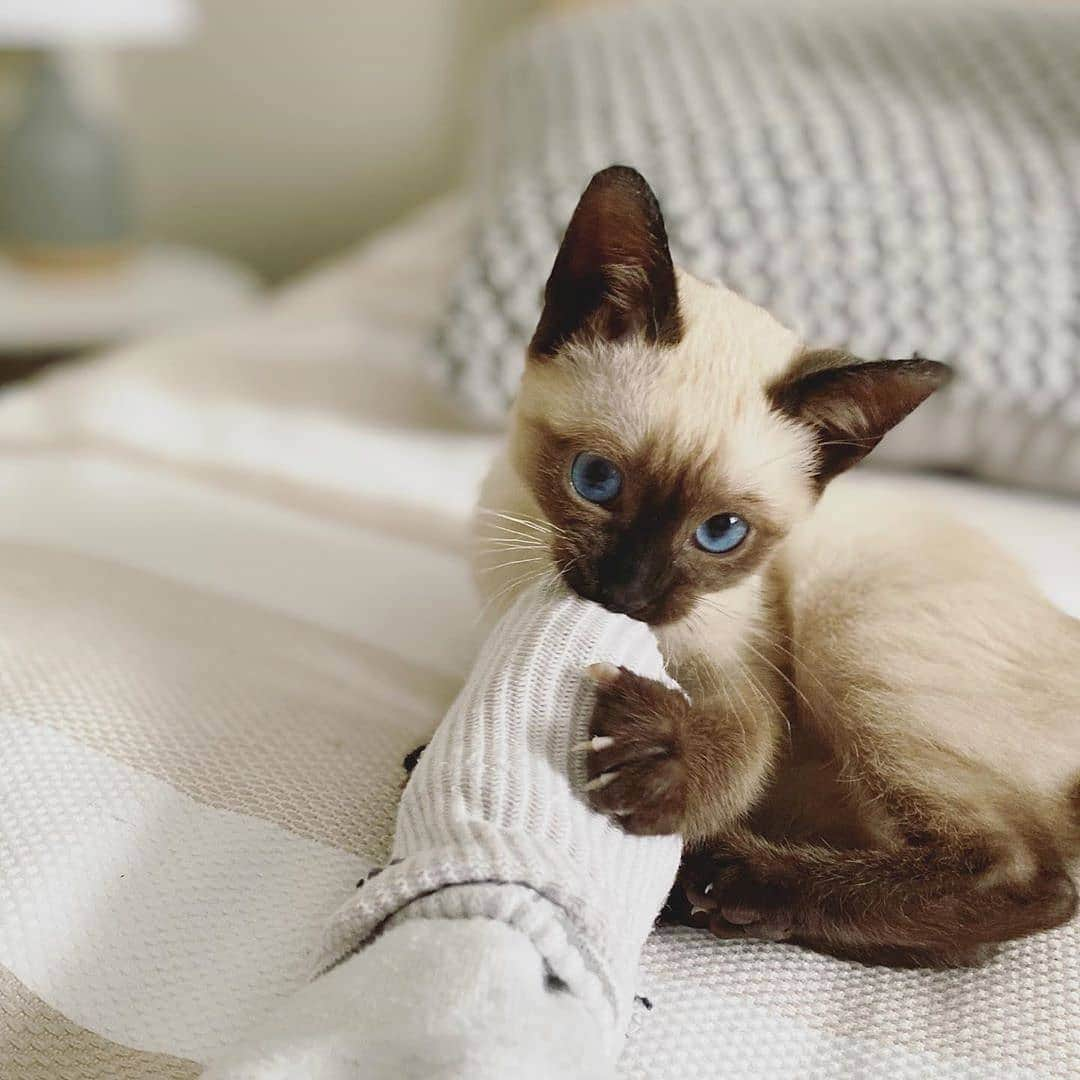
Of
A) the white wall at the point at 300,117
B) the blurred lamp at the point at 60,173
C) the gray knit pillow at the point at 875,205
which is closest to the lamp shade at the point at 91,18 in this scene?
the blurred lamp at the point at 60,173

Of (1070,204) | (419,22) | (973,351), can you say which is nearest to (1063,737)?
(973,351)

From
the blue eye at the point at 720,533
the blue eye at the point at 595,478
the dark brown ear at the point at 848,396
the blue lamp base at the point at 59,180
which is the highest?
the dark brown ear at the point at 848,396

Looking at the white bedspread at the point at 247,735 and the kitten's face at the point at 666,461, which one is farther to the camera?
the kitten's face at the point at 666,461

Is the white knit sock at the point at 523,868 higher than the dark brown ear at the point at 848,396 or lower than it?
lower

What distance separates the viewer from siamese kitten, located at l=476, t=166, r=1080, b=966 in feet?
2.49

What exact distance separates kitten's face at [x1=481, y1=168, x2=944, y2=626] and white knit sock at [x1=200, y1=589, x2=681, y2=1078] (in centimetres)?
9

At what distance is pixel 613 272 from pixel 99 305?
198 cm

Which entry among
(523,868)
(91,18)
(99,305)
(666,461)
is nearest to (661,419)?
(666,461)

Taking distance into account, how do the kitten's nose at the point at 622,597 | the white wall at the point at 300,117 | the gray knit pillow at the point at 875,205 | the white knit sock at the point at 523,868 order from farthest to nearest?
the white wall at the point at 300,117, the gray knit pillow at the point at 875,205, the kitten's nose at the point at 622,597, the white knit sock at the point at 523,868

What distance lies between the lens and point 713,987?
722 mm

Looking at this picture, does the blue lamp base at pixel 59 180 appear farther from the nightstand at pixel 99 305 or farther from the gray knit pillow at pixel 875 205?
the gray knit pillow at pixel 875 205

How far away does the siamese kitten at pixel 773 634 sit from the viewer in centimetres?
76

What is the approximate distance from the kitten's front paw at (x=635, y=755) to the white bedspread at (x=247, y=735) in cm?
11

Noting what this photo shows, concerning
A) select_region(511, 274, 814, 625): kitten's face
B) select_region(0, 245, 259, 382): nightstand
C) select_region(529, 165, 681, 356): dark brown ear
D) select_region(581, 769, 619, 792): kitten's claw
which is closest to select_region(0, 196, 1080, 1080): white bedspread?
select_region(581, 769, 619, 792): kitten's claw
